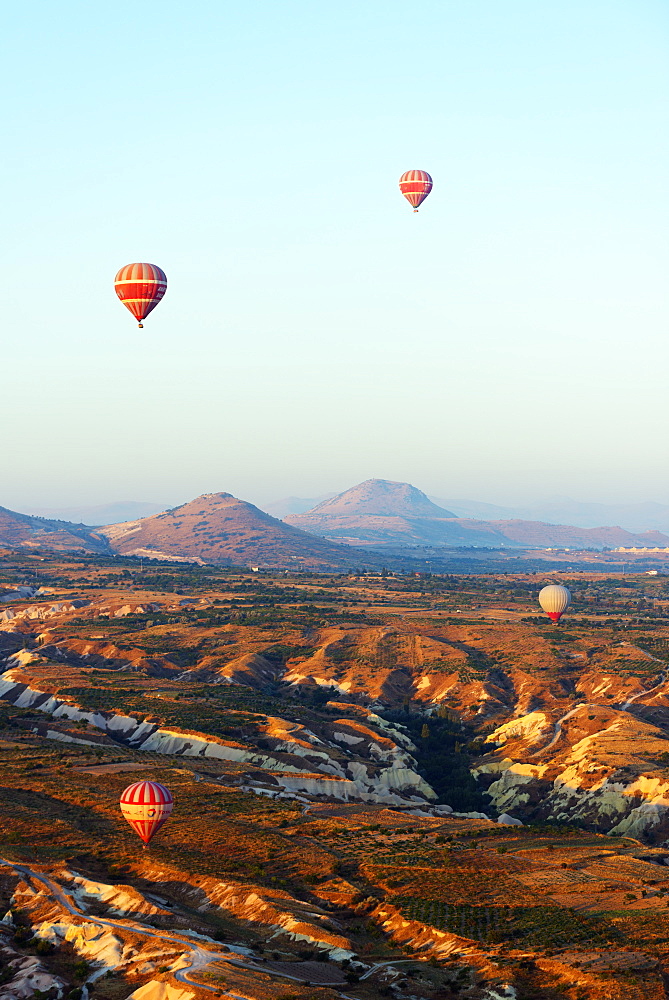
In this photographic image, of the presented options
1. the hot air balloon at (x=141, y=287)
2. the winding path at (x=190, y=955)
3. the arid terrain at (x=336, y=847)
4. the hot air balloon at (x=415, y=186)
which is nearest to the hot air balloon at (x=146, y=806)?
the arid terrain at (x=336, y=847)

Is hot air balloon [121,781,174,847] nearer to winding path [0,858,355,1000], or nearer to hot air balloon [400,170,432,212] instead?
winding path [0,858,355,1000]

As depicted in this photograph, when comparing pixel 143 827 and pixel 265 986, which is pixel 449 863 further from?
pixel 265 986

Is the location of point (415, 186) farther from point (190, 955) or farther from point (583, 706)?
point (190, 955)

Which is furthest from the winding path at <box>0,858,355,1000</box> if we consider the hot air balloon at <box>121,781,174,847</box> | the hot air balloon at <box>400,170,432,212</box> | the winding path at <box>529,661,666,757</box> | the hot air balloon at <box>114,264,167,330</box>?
the hot air balloon at <box>400,170,432,212</box>

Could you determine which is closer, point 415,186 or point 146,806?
point 146,806

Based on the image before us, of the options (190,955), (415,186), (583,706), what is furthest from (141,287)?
(583,706)

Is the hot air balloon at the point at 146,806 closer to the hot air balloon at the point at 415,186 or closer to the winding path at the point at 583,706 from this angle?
the winding path at the point at 583,706

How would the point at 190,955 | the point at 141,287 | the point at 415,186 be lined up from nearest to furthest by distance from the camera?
the point at 190,955 < the point at 141,287 < the point at 415,186
